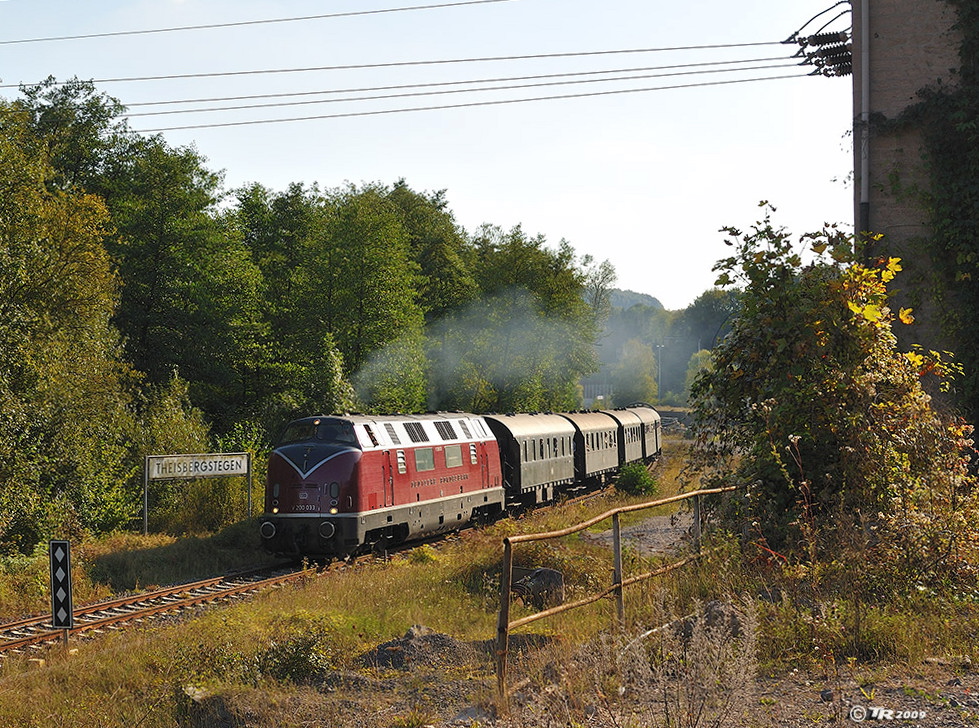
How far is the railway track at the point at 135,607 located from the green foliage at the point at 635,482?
53.6 feet

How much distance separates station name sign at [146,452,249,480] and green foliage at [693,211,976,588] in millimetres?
13279

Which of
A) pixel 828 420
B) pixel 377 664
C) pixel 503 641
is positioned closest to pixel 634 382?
pixel 828 420

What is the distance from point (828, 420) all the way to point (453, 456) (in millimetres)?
11968

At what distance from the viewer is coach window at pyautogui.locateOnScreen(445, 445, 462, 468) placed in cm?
2225

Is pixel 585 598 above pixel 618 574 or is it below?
below

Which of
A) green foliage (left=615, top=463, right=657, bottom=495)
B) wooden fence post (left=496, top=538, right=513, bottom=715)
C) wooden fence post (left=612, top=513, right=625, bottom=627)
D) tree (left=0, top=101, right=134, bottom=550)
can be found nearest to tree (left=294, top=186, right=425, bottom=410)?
tree (left=0, top=101, right=134, bottom=550)

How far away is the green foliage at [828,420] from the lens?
35.4 ft

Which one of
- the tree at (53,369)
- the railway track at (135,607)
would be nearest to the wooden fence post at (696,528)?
the railway track at (135,607)

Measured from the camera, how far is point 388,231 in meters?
46.9

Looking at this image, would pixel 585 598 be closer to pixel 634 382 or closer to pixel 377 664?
pixel 377 664

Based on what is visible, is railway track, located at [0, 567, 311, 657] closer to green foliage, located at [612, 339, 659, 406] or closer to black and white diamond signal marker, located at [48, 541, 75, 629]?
black and white diamond signal marker, located at [48, 541, 75, 629]

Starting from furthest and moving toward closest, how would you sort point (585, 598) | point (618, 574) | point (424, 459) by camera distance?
1. point (424, 459)
2. point (618, 574)
3. point (585, 598)

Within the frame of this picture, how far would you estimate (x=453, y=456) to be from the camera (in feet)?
74.0

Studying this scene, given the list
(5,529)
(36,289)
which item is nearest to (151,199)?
(36,289)
